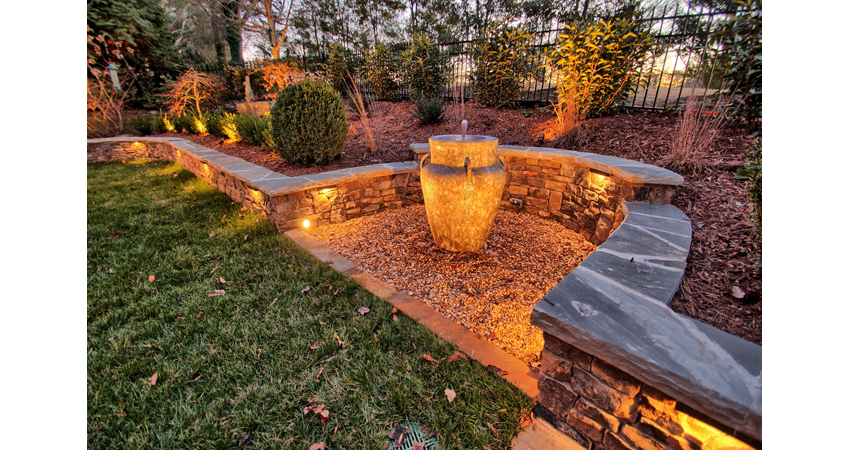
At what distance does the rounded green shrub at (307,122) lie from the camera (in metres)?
3.76

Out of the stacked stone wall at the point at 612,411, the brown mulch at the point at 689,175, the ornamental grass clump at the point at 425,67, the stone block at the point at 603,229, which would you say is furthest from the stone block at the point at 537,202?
the ornamental grass clump at the point at 425,67

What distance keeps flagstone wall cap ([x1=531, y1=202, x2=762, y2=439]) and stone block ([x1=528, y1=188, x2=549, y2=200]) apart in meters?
1.94

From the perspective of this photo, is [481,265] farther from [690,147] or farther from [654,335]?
[690,147]

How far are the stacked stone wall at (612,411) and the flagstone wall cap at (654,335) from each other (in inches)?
3.6

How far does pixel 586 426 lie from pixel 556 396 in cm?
15

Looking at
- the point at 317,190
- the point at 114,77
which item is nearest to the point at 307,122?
the point at 317,190

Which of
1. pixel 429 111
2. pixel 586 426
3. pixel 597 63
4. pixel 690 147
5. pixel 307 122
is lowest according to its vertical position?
pixel 586 426

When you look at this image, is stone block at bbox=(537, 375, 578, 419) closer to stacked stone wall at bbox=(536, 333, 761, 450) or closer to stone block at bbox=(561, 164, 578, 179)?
stacked stone wall at bbox=(536, 333, 761, 450)

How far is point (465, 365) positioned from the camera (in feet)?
5.71

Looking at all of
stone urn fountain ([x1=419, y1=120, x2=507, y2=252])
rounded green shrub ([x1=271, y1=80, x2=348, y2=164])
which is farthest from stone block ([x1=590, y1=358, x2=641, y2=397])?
rounded green shrub ([x1=271, y1=80, x2=348, y2=164])

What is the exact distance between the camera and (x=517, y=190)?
156 inches

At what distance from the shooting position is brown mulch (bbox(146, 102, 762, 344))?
1524 mm

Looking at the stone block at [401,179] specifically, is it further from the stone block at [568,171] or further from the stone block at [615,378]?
the stone block at [615,378]
